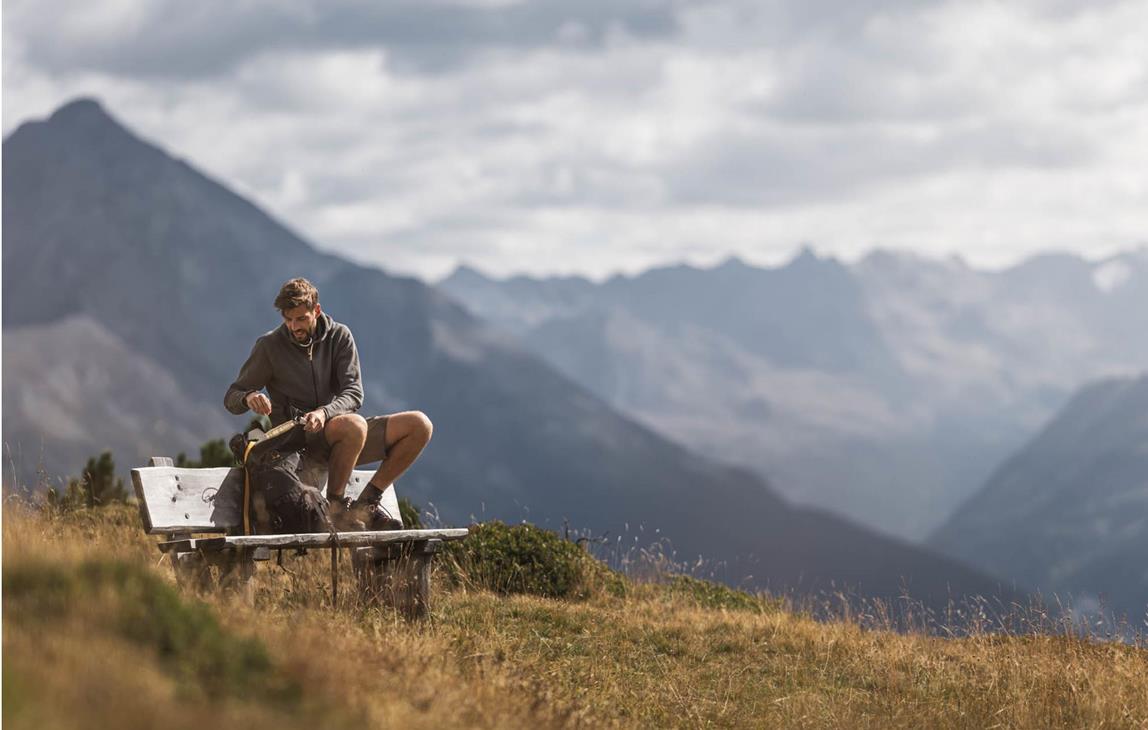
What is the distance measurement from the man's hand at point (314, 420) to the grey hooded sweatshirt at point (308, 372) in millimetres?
137

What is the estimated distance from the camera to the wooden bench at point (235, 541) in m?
7.92

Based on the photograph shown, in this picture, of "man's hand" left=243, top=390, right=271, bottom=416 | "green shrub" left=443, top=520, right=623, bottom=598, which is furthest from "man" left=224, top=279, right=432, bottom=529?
"green shrub" left=443, top=520, right=623, bottom=598

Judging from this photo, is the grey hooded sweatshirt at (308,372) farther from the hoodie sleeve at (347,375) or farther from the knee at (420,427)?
the knee at (420,427)

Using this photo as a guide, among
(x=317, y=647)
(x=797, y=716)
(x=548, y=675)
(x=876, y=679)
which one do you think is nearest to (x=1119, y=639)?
(x=876, y=679)

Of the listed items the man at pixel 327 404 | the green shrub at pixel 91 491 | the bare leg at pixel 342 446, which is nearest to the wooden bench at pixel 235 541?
the man at pixel 327 404

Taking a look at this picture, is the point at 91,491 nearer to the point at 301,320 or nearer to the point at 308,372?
the point at 308,372

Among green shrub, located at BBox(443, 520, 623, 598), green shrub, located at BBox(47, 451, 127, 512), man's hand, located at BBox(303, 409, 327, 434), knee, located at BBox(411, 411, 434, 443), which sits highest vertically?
man's hand, located at BBox(303, 409, 327, 434)

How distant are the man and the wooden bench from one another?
0.30 meters

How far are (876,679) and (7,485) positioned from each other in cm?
735

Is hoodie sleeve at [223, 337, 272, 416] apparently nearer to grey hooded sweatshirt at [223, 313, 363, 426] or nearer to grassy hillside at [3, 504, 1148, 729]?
grey hooded sweatshirt at [223, 313, 363, 426]

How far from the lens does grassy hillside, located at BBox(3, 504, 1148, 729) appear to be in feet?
15.4

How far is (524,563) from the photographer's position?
13.4 metres

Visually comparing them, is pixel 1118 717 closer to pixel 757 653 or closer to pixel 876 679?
pixel 876 679

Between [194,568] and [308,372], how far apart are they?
1595 mm
